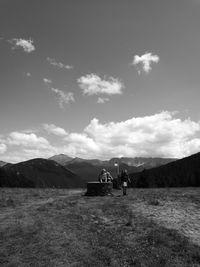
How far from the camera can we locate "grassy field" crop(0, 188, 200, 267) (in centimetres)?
1034

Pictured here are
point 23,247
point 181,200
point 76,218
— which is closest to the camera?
point 23,247

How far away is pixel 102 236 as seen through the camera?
12.9 meters

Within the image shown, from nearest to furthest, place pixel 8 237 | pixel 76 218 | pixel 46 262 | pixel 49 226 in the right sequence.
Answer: pixel 46 262, pixel 8 237, pixel 49 226, pixel 76 218

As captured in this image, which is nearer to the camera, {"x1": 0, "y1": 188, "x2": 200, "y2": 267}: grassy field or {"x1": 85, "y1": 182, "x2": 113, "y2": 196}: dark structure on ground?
{"x1": 0, "y1": 188, "x2": 200, "y2": 267}: grassy field

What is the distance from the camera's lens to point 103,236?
510 inches

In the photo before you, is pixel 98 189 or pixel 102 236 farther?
pixel 98 189

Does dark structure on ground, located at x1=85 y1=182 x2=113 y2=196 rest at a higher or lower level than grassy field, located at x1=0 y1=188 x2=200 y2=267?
higher

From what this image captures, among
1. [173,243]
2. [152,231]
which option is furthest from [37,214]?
[173,243]

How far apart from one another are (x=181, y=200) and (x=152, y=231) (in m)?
9.09

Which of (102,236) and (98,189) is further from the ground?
(98,189)

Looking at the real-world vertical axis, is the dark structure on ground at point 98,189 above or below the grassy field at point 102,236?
above

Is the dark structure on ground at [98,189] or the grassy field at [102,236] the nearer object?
the grassy field at [102,236]

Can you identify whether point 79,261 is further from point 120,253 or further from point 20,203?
point 20,203

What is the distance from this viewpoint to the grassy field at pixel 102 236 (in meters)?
10.3
